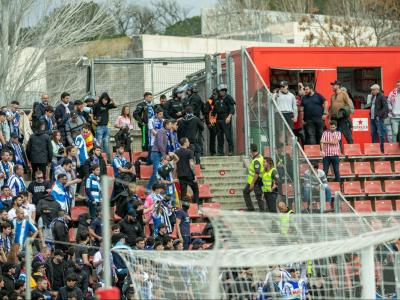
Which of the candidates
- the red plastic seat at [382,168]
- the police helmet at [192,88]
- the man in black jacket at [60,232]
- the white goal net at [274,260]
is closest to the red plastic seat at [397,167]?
the red plastic seat at [382,168]

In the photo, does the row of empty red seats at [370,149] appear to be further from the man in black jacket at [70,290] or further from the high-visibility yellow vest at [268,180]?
the man in black jacket at [70,290]

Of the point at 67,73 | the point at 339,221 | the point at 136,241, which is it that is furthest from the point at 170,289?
the point at 67,73

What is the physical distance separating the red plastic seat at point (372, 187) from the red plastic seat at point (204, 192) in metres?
3.43

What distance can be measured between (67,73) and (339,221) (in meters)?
32.3

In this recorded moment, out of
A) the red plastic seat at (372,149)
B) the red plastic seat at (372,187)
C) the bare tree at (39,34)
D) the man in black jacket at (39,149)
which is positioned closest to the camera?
the man in black jacket at (39,149)

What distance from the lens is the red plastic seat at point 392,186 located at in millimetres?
26688

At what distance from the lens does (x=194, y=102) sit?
87.7 feet

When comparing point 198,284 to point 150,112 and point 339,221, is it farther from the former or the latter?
point 150,112

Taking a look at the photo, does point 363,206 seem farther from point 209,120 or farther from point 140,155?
point 140,155

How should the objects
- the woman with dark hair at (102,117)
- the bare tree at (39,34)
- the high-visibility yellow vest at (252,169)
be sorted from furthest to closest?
the bare tree at (39,34)
the woman with dark hair at (102,117)
the high-visibility yellow vest at (252,169)

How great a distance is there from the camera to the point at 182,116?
87.9 feet

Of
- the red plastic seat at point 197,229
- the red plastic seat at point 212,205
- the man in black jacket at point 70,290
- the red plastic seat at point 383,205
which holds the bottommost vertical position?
the man in black jacket at point 70,290

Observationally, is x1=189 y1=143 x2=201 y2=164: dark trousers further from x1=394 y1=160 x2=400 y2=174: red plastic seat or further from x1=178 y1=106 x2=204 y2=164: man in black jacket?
x1=394 y1=160 x2=400 y2=174: red plastic seat

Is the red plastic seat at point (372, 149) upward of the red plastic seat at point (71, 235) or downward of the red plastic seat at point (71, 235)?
upward
